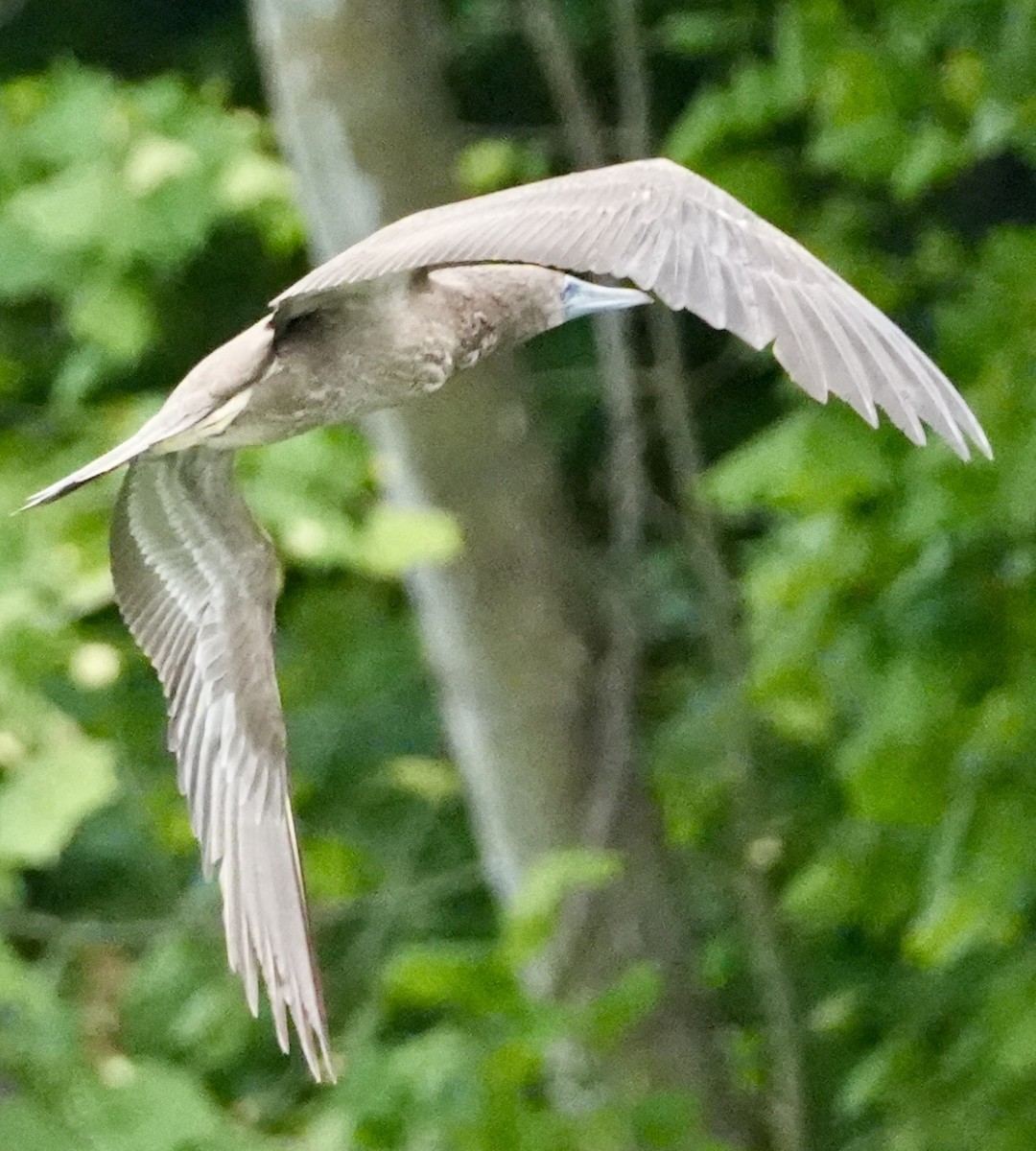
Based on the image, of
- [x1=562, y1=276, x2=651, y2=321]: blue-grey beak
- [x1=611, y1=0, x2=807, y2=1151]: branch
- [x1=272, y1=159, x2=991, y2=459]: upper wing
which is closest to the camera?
[x1=272, y1=159, x2=991, y2=459]: upper wing

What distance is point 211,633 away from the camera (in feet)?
7.10

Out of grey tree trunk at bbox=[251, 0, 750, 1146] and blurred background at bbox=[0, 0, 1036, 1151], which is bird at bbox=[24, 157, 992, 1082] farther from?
grey tree trunk at bbox=[251, 0, 750, 1146]

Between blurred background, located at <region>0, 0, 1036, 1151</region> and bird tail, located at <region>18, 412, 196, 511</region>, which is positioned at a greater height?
bird tail, located at <region>18, 412, 196, 511</region>

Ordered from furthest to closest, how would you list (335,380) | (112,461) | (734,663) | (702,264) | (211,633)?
(734,663) → (211,633) → (335,380) → (112,461) → (702,264)

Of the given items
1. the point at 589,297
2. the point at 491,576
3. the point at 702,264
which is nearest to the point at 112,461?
the point at 702,264

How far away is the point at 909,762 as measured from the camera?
2699mm

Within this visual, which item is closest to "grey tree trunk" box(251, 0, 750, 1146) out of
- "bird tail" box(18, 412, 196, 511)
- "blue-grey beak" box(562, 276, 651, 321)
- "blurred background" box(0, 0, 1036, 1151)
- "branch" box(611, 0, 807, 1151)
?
"blurred background" box(0, 0, 1036, 1151)

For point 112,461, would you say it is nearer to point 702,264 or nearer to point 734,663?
point 702,264

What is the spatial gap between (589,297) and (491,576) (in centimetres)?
101

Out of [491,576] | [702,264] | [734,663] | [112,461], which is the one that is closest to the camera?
[702,264]

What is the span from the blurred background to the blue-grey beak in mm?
494

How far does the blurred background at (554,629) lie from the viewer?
8.55ft

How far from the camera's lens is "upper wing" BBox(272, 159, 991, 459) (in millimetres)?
1426

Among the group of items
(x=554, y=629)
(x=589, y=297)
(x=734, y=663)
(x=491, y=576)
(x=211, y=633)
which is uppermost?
(x=589, y=297)
